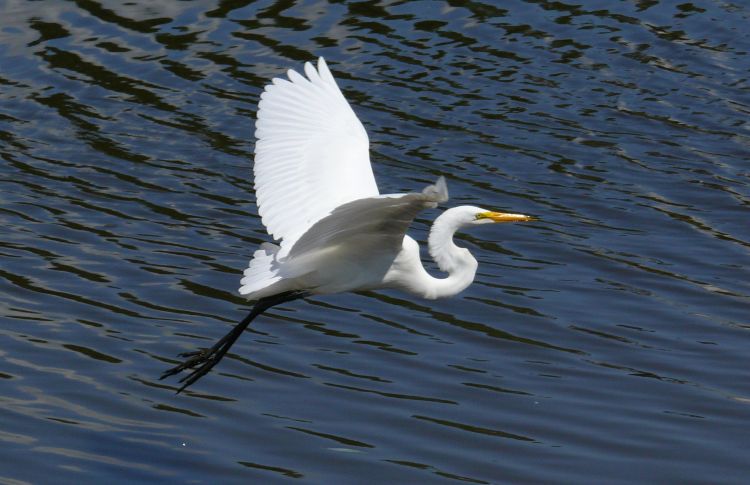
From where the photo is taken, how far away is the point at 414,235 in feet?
30.9

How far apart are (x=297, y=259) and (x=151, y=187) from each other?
3.73 m

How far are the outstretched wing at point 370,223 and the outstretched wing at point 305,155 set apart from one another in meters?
0.34

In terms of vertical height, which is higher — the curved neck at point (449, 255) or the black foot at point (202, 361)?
the curved neck at point (449, 255)

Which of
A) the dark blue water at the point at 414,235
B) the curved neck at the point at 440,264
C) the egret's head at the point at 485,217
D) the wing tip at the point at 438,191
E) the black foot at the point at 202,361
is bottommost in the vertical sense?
the dark blue water at the point at 414,235

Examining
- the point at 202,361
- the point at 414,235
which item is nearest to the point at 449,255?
the point at 202,361

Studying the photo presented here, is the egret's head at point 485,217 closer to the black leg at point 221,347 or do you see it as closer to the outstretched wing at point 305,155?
the outstretched wing at point 305,155

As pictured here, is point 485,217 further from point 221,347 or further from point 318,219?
point 221,347

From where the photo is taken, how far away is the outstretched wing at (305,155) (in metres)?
6.89

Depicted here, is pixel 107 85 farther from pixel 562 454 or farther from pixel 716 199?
pixel 562 454

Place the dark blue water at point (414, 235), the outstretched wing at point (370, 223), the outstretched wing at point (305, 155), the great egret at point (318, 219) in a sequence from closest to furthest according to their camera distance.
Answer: the outstretched wing at point (370, 223) → the great egret at point (318, 219) → the dark blue water at point (414, 235) → the outstretched wing at point (305, 155)

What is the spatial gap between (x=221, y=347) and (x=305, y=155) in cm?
105

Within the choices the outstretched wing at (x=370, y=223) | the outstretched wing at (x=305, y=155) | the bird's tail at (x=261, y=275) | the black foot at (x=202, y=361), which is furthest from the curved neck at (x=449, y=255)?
the black foot at (x=202, y=361)

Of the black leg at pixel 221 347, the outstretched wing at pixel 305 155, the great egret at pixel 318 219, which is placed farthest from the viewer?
the black leg at pixel 221 347

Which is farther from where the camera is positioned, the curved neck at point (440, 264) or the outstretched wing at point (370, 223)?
the curved neck at point (440, 264)
